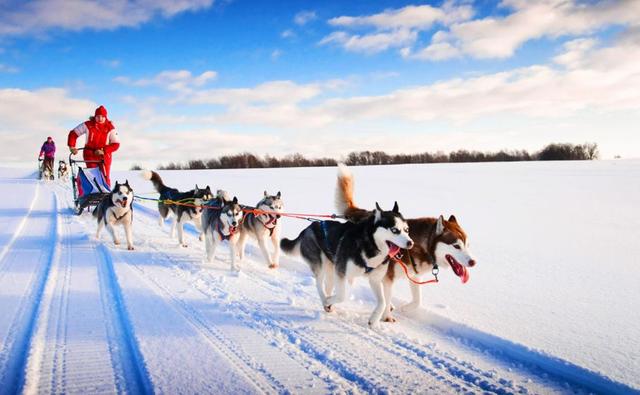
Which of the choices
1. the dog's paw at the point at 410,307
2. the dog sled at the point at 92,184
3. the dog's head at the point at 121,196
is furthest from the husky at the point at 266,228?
the dog sled at the point at 92,184

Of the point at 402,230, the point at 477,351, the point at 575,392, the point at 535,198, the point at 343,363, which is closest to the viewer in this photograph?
the point at 575,392

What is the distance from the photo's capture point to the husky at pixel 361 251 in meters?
3.21

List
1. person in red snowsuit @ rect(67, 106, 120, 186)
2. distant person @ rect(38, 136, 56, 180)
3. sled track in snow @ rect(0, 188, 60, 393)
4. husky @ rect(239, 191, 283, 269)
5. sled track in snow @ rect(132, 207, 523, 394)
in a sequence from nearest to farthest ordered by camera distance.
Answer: sled track in snow @ rect(0, 188, 60, 393)
sled track in snow @ rect(132, 207, 523, 394)
husky @ rect(239, 191, 283, 269)
person in red snowsuit @ rect(67, 106, 120, 186)
distant person @ rect(38, 136, 56, 180)

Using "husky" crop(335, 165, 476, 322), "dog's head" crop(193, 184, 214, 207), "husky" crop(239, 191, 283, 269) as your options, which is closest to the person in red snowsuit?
"dog's head" crop(193, 184, 214, 207)

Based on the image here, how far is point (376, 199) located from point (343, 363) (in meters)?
8.70

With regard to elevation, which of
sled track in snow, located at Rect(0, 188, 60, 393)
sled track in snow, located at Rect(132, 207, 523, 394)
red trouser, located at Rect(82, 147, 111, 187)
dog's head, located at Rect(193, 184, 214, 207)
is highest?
red trouser, located at Rect(82, 147, 111, 187)

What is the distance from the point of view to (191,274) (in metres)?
4.49

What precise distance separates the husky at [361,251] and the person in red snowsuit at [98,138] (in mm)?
5737

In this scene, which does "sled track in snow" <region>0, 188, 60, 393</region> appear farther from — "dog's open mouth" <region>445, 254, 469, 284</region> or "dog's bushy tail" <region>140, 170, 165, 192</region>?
"dog's bushy tail" <region>140, 170, 165, 192</region>

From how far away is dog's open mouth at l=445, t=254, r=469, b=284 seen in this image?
3191mm

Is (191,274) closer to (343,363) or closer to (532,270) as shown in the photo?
(343,363)

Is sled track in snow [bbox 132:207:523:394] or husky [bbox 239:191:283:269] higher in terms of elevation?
husky [bbox 239:191:283:269]

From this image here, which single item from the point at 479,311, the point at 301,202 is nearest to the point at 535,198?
the point at 301,202

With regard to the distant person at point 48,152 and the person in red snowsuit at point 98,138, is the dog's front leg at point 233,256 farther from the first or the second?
the distant person at point 48,152
